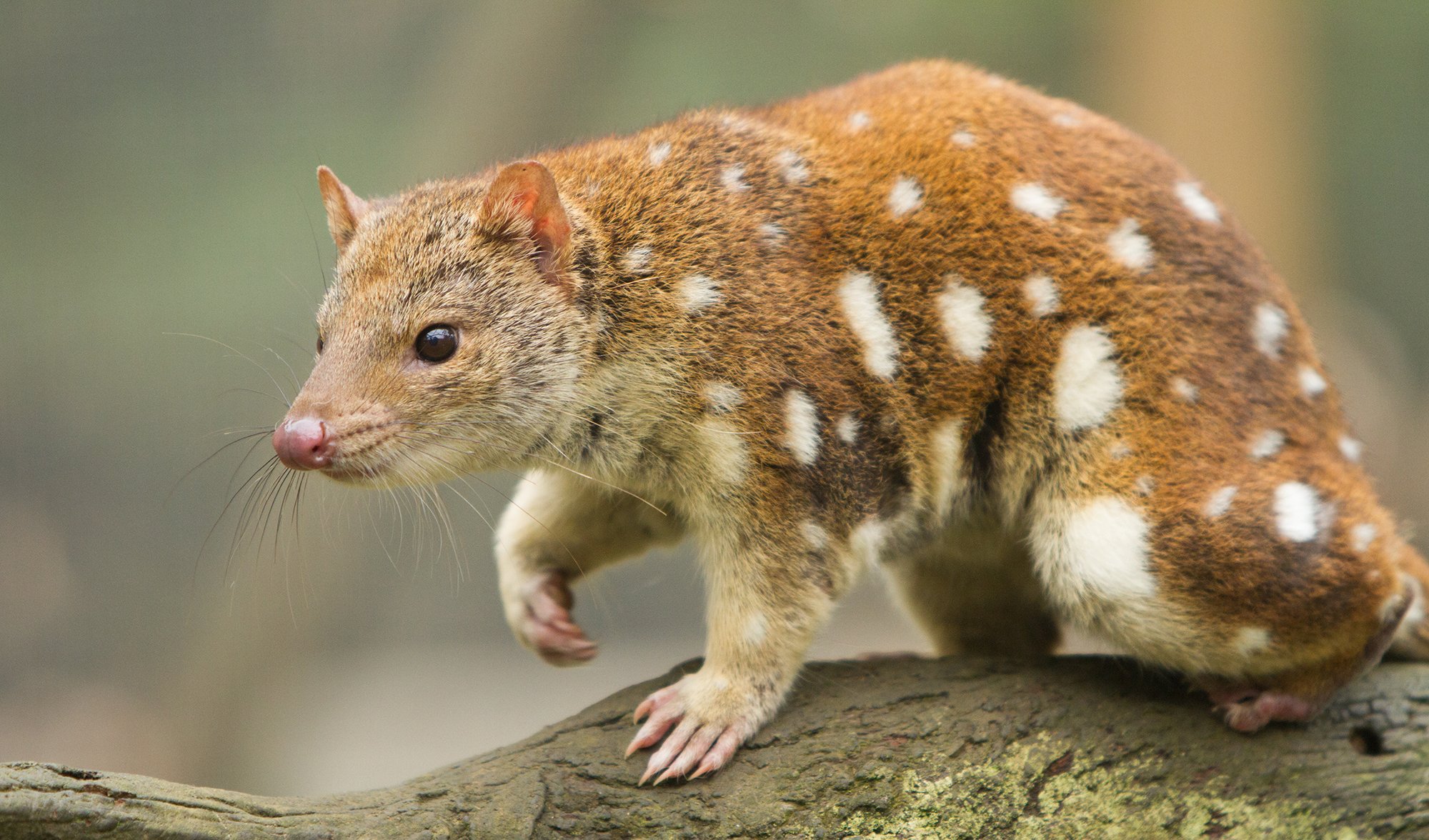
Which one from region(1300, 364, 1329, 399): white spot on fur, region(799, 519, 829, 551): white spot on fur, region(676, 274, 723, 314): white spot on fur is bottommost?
region(799, 519, 829, 551): white spot on fur

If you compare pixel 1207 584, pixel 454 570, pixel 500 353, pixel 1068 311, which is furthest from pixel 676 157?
pixel 454 570

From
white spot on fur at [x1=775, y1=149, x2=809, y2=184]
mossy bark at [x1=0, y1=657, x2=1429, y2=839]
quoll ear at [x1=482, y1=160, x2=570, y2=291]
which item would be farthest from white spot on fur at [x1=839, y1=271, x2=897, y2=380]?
mossy bark at [x1=0, y1=657, x2=1429, y2=839]

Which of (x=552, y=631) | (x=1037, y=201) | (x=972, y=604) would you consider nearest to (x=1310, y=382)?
(x=1037, y=201)

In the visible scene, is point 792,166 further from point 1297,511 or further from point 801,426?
point 1297,511

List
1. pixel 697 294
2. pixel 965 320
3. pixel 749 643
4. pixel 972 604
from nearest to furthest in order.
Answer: pixel 749 643, pixel 697 294, pixel 965 320, pixel 972 604

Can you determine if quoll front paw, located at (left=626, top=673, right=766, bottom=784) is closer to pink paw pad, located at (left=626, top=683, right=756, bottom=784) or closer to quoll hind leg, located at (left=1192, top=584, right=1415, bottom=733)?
pink paw pad, located at (left=626, top=683, right=756, bottom=784)

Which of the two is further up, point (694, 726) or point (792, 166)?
point (792, 166)

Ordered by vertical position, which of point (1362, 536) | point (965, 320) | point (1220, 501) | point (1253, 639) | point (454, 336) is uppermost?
point (454, 336)
